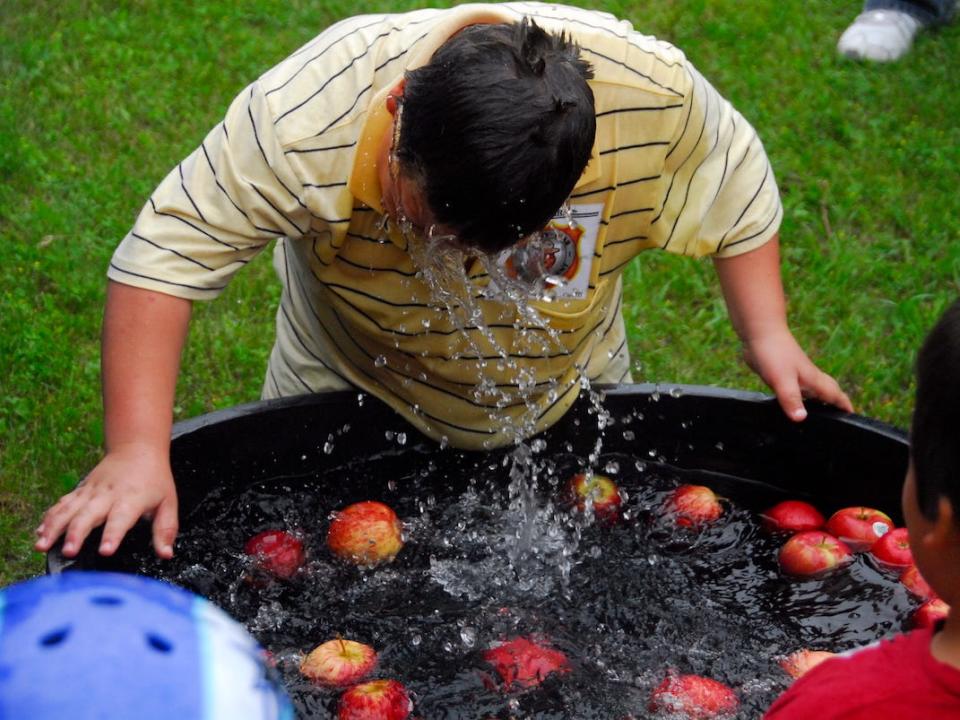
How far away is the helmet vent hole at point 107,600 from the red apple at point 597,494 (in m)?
1.55

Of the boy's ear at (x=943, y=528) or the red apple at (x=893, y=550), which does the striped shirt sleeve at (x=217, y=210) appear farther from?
the red apple at (x=893, y=550)

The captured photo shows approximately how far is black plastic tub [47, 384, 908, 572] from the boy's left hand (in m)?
0.04

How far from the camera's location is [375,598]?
8.66 ft

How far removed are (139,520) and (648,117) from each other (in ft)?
4.33

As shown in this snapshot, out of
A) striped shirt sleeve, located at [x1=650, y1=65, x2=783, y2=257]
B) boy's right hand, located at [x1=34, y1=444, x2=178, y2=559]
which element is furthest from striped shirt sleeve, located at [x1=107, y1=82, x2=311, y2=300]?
striped shirt sleeve, located at [x1=650, y1=65, x2=783, y2=257]

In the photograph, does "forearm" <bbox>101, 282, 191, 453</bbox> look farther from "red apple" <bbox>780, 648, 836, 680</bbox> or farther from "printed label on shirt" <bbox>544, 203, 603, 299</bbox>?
"red apple" <bbox>780, 648, 836, 680</bbox>

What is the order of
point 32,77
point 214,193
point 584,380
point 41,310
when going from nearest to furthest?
point 214,193
point 584,380
point 41,310
point 32,77

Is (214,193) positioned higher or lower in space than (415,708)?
higher

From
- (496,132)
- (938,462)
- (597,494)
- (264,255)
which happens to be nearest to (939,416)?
(938,462)

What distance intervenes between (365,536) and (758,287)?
1.07 meters

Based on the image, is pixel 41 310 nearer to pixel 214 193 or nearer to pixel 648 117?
pixel 214 193

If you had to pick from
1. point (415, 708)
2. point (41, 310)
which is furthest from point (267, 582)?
point (41, 310)

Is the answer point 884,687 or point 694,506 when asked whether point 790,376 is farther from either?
point 884,687

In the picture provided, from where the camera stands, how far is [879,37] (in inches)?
229
